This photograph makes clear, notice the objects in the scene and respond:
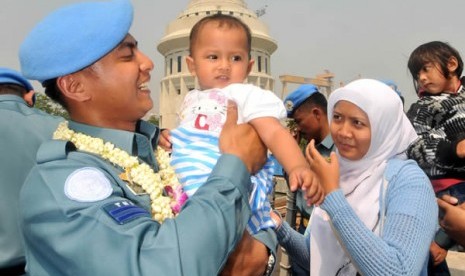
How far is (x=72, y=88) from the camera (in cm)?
163

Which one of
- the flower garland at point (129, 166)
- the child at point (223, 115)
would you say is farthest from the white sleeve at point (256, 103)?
the flower garland at point (129, 166)

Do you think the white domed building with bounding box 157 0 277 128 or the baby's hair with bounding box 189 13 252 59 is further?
the white domed building with bounding box 157 0 277 128

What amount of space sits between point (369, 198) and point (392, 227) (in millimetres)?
347

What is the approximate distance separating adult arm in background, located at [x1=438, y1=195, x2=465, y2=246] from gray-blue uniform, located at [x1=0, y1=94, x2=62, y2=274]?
8.59 ft

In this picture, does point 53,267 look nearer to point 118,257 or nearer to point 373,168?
point 118,257

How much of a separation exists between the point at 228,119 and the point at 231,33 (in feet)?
2.05

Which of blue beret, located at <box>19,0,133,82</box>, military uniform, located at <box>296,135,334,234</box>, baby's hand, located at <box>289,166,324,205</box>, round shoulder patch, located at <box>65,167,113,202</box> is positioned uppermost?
blue beret, located at <box>19,0,133,82</box>

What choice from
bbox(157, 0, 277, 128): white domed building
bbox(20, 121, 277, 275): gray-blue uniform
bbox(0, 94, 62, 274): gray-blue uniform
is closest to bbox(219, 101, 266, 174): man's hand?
bbox(20, 121, 277, 275): gray-blue uniform

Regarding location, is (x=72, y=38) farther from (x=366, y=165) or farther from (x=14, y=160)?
(x=366, y=165)

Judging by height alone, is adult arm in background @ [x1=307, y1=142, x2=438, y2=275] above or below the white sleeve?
below

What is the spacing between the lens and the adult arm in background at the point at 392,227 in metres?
1.84

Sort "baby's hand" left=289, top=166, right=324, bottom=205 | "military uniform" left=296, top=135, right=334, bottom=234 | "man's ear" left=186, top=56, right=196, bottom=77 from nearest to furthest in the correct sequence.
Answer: "baby's hand" left=289, top=166, right=324, bottom=205, "man's ear" left=186, top=56, right=196, bottom=77, "military uniform" left=296, top=135, right=334, bottom=234

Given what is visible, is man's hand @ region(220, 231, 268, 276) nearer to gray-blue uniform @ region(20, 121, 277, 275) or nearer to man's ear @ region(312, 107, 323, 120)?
gray-blue uniform @ region(20, 121, 277, 275)

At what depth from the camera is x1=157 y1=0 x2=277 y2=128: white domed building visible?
6456 cm
